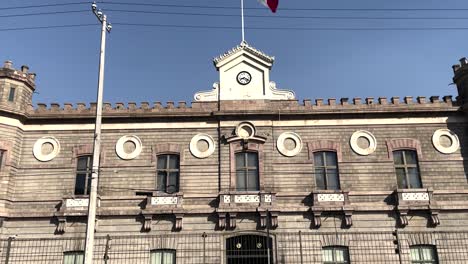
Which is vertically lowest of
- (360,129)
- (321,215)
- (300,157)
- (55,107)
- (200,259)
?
(200,259)

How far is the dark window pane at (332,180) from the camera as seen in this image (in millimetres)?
20969

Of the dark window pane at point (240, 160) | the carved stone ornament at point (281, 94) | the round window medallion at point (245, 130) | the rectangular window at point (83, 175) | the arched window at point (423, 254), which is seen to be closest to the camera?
the arched window at point (423, 254)

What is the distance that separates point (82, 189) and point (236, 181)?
7.38 meters

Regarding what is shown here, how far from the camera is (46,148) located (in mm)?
21656

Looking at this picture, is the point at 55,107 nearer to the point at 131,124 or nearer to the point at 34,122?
the point at 34,122

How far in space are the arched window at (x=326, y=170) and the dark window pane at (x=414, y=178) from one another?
3.52 meters

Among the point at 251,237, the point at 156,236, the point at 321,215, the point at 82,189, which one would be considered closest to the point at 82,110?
the point at 82,189

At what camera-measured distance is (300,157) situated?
21.4m

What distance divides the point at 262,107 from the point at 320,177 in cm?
450

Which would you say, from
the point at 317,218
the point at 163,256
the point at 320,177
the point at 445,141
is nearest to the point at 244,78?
the point at 320,177

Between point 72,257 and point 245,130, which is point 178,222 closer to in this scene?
point 72,257

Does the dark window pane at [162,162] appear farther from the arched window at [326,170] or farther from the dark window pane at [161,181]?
the arched window at [326,170]

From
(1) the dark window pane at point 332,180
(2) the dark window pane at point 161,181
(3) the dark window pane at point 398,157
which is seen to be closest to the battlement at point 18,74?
(2) the dark window pane at point 161,181

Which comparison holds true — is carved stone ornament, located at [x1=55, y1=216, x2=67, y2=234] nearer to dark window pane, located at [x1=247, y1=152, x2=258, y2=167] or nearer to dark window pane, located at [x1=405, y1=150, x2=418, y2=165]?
dark window pane, located at [x1=247, y1=152, x2=258, y2=167]
